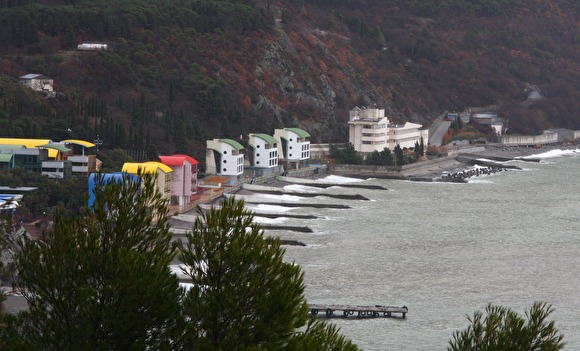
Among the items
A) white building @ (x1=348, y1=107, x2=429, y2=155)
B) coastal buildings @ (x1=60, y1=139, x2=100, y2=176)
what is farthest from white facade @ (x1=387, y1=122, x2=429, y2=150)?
coastal buildings @ (x1=60, y1=139, x2=100, y2=176)

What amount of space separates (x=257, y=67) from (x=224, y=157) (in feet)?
48.0

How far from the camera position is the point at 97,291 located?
29.9 feet

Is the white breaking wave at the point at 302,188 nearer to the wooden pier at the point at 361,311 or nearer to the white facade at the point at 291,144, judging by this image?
the white facade at the point at 291,144

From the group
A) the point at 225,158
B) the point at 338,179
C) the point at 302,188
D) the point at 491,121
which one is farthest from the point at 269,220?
the point at 491,121

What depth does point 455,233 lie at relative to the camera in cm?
3088

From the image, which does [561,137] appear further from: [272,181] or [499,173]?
[272,181]

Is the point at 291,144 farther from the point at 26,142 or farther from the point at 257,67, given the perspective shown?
the point at 26,142

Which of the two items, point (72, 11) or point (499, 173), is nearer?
point (499, 173)

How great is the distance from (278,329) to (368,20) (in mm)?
62047

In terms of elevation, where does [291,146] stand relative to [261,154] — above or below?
above

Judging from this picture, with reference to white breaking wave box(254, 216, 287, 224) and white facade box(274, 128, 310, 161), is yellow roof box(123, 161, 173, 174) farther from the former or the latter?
white facade box(274, 128, 310, 161)

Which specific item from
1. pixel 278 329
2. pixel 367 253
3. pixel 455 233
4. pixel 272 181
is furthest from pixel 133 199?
pixel 272 181

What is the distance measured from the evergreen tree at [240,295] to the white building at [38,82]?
33.3m

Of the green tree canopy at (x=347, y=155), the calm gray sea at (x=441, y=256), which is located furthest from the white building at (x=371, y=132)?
the calm gray sea at (x=441, y=256)
